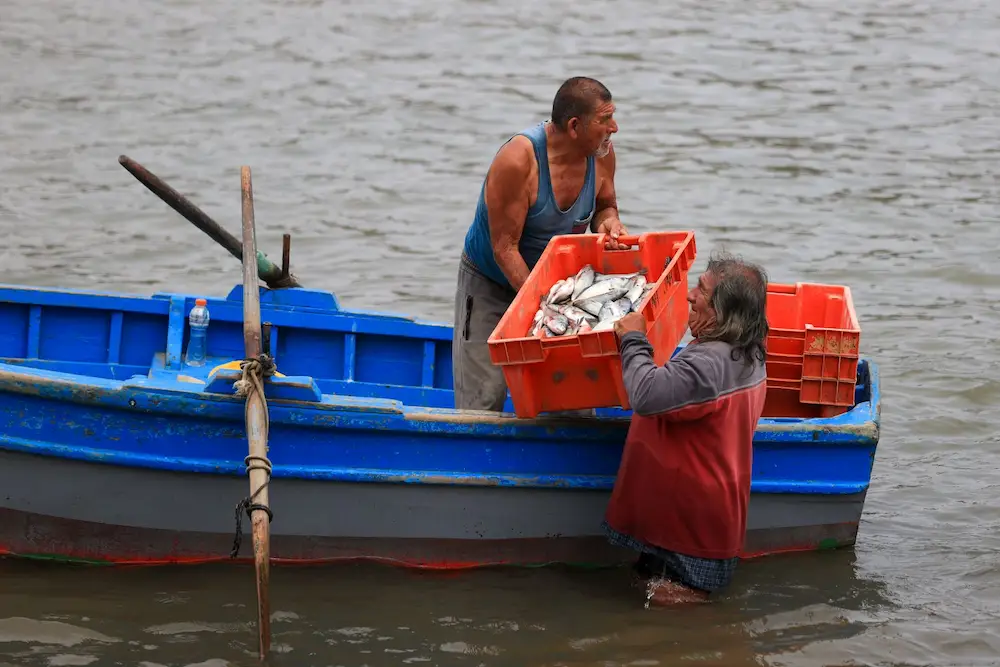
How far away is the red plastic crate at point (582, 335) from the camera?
603 cm

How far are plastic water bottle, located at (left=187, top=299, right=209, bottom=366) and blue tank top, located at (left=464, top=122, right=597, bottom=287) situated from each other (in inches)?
73.3

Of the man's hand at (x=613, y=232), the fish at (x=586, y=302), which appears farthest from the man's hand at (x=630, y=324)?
A: the man's hand at (x=613, y=232)

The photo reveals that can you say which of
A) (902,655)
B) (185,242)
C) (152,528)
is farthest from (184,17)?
(902,655)

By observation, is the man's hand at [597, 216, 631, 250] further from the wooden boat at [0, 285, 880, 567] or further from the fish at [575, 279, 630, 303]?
the wooden boat at [0, 285, 880, 567]

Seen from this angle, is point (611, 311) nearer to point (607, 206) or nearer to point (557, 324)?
point (557, 324)

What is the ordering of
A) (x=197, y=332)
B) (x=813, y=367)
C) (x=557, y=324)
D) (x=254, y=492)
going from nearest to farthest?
1. (x=254, y=492)
2. (x=557, y=324)
3. (x=813, y=367)
4. (x=197, y=332)

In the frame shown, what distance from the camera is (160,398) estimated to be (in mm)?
6180

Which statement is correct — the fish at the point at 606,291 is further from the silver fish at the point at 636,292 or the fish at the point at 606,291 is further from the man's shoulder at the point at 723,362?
the man's shoulder at the point at 723,362

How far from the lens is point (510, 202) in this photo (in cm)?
654

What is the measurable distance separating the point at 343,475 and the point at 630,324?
60.3 inches

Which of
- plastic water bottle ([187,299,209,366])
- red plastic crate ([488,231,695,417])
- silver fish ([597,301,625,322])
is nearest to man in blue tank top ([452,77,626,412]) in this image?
red plastic crate ([488,231,695,417])

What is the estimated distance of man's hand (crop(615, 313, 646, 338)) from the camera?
5.97 metres

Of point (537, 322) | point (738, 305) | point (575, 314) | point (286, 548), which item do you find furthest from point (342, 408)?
point (738, 305)

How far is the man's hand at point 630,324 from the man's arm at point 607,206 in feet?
2.92
